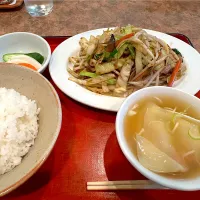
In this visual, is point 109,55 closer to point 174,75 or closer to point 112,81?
point 112,81

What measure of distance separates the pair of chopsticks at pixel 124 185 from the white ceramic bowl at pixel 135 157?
22 centimetres

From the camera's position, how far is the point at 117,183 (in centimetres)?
122

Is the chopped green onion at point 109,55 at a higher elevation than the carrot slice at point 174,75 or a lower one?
higher

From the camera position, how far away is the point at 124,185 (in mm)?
1216

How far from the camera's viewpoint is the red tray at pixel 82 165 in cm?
121

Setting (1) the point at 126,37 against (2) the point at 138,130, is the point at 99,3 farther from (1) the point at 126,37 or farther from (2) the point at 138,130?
(2) the point at 138,130

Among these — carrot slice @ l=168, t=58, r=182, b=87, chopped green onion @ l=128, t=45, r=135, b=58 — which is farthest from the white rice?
carrot slice @ l=168, t=58, r=182, b=87

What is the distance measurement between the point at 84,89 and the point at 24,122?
18.2 inches

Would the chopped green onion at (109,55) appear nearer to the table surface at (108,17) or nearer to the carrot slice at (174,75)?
the carrot slice at (174,75)

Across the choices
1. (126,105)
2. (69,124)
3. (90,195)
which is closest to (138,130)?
(126,105)

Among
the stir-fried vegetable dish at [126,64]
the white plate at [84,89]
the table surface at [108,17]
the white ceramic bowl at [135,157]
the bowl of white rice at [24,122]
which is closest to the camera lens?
the white ceramic bowl at [135,157]

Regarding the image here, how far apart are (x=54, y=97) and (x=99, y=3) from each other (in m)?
1.98

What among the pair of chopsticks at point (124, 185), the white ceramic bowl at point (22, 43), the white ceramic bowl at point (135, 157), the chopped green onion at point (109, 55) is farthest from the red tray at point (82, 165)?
the white ceramic bowl at point (22, 43)

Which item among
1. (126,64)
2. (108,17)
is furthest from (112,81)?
(108,17)
